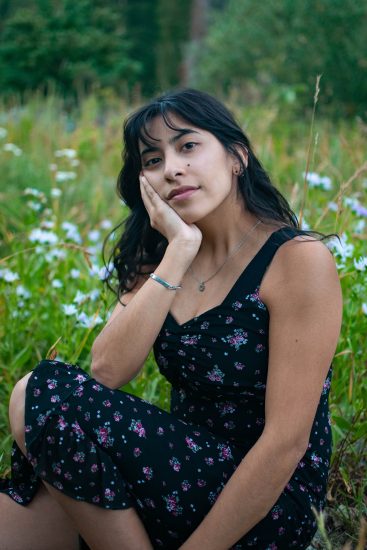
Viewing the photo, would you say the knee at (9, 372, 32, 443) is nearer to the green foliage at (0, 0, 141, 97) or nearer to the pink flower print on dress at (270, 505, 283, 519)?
the pink flower print on dress at (270, 505, 283, 519)

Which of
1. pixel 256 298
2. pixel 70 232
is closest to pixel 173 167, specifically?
pixel 256 298

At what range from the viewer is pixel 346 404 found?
2.37 meters

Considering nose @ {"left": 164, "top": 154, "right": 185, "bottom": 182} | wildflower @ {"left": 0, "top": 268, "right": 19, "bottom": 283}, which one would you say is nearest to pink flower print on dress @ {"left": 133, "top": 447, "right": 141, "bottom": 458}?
nose @ {"left": 164, "top": 154, "right": 185, "bottom": 182}

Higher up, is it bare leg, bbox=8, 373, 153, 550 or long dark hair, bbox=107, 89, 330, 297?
long dark hair, bbox=107, 89, 330, 297

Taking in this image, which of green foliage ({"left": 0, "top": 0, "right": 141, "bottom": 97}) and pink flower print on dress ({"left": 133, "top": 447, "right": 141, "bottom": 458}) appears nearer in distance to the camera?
pink flower print on dress ({"left": 133, "top": 447, "right": 141, "bottom": 458})

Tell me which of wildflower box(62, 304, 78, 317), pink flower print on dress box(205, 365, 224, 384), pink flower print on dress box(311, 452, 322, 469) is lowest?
pink flower print on dress box(311, 452, 322, 469)

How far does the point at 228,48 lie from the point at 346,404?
458 inches

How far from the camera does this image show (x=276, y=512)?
1.70 metres

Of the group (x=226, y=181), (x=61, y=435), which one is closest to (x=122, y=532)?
(x=61, y=435)

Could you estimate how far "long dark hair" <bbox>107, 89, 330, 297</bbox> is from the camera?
1.90m

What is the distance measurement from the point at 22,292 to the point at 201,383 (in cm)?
104

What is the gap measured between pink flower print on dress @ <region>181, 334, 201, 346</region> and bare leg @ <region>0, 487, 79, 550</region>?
0.59 meters

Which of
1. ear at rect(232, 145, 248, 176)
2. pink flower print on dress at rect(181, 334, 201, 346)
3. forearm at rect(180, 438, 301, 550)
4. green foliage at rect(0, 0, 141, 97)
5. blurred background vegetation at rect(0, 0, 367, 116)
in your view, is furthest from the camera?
green foliage at rect(0, 0, 141, 97)

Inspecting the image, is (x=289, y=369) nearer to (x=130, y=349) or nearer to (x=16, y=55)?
(x=130, y=349)
